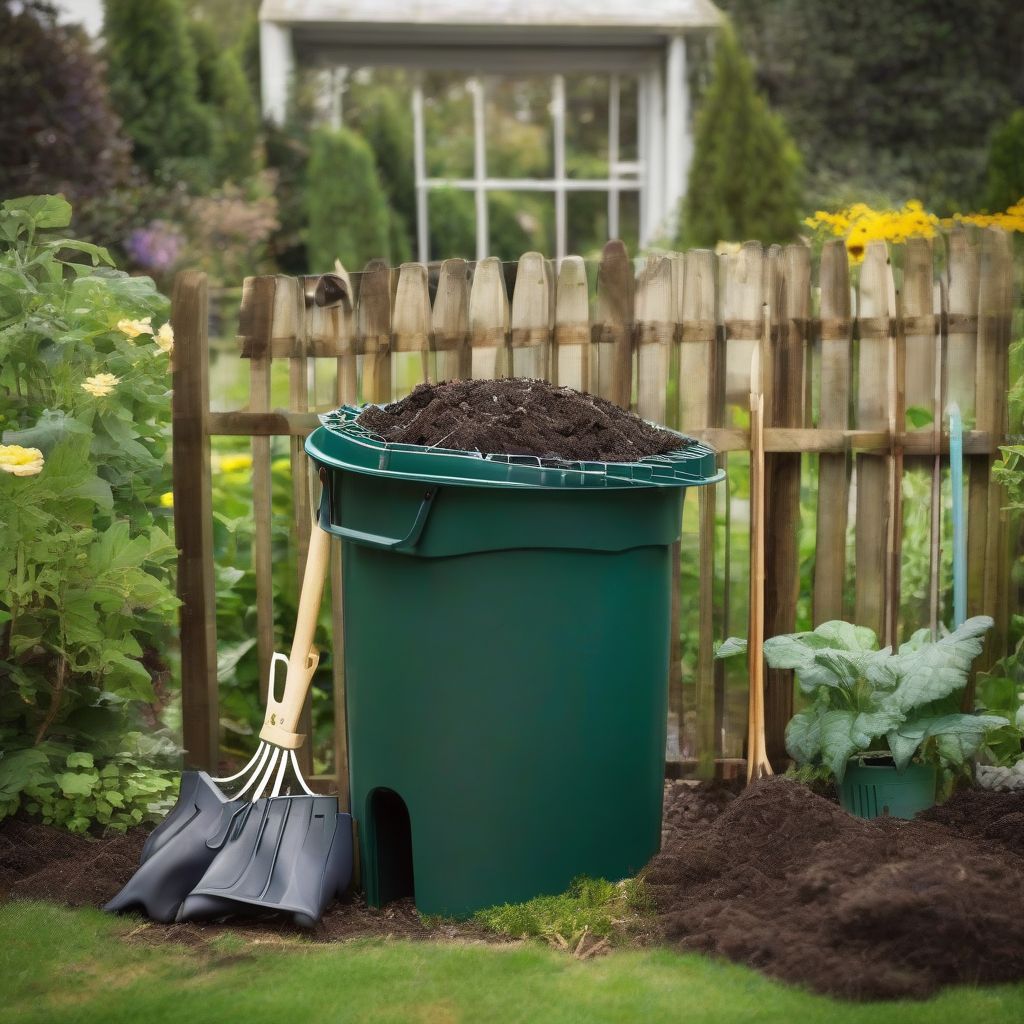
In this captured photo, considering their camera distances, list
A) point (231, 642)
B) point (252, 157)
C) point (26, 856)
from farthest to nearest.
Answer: point (252, 157), point (231, 642), point (26, 856)

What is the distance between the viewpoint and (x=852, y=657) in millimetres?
3057

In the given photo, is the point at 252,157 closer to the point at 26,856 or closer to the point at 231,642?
the point at 231,642

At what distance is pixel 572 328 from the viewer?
3.35 m

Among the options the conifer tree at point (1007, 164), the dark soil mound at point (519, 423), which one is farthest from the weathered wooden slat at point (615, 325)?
the conifer tree at point (1007, 164)

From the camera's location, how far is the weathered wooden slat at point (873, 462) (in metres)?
3.34

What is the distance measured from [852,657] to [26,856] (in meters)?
2.05

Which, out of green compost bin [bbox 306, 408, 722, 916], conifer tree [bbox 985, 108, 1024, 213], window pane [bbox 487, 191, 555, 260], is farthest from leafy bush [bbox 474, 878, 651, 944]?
window pane [bbox 487, 191, 555, 260]

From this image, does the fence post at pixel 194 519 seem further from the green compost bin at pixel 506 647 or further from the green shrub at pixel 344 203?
the green shrub at pixel 344 203

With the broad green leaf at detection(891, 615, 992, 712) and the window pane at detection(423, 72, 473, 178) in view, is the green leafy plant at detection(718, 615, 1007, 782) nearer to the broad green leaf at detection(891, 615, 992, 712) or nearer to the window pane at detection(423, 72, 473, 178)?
the broad green leaf at detection(891, 615, 992, 712)

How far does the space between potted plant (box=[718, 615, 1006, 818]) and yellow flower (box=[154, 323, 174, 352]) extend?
175 cm

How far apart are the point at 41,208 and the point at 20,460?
721mm

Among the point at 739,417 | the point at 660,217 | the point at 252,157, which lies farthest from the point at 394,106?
the point at 739,417

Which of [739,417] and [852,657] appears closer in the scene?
[852,657]

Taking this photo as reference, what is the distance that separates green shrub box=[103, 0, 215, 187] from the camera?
11.9 metres
